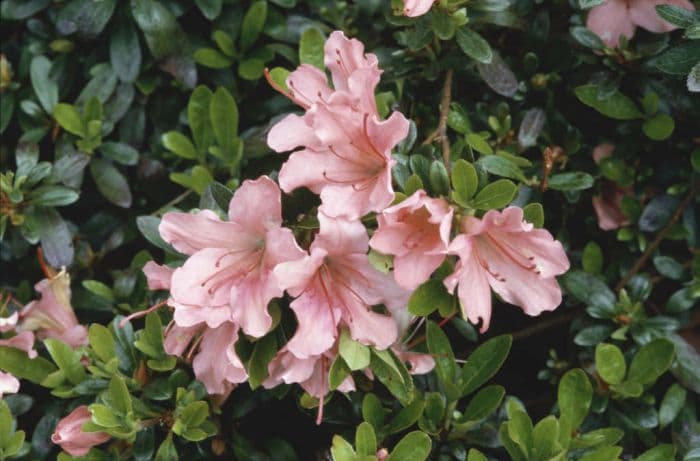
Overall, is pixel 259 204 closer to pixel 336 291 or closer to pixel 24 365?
pixel 336 291

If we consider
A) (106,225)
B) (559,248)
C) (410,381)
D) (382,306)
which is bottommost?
(106,225)

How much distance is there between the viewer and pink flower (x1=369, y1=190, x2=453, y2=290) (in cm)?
117

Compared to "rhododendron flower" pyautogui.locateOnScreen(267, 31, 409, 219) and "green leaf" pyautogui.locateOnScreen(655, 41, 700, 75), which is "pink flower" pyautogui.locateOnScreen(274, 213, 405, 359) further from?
"green leaf" pyautogui.locateOnScreen(655, 41, 700, 75)

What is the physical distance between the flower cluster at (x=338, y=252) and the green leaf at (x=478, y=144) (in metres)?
0.27

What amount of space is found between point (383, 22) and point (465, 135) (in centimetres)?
37

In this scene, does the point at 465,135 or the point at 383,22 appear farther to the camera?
the point at 383,22

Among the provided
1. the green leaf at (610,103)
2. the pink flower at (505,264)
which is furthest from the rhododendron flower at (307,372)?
the green leaf at (610,103)

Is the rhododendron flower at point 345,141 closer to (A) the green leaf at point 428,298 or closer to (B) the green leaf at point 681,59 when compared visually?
(A) the green leaf at point 428,298

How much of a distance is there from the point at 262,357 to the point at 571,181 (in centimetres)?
62

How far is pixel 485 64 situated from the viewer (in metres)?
1.66

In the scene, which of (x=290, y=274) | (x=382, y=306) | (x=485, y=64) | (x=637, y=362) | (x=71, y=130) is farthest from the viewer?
(x=71, y=130)

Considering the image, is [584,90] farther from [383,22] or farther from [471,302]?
[471,302]

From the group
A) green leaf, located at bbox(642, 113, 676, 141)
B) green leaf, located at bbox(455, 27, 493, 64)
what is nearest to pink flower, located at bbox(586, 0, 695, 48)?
green leaf, located at bbox(642, 113, 676, 141)

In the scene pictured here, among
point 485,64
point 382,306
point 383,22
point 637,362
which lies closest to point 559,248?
point 382,306
